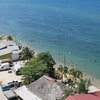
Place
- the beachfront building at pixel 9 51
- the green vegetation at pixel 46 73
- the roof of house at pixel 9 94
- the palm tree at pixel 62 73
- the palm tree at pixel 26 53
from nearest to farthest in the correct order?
the green vegetation at pixel 46 73 → the roof of house at pixel 9 94 → the palm tree at pixel 62 73 → the palm tree at pixel 26 53 → the beachfront building at pixel 9 51

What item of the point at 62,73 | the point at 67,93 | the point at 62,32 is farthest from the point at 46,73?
the point at 62,32

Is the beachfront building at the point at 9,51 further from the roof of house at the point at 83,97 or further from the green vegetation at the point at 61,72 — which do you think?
the roof of house at the point at 83,97

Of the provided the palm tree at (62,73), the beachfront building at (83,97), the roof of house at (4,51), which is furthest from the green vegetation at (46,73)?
the roof of house at (4,51)

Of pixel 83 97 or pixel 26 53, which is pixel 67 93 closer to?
pixel 83 97

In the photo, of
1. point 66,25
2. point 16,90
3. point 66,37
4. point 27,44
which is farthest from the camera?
point 66,25

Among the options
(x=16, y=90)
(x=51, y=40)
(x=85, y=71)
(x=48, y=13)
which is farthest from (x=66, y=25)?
(x=16, y=90)

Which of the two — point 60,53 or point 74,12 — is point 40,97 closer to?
point 60,53

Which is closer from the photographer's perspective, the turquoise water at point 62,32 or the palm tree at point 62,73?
the palm tree at point 62,73

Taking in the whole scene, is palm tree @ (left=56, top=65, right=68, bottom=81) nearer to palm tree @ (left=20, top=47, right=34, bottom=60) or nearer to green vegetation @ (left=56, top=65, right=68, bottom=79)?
green vegetation @ (left=56, top=65, right=68, bottom=79)
